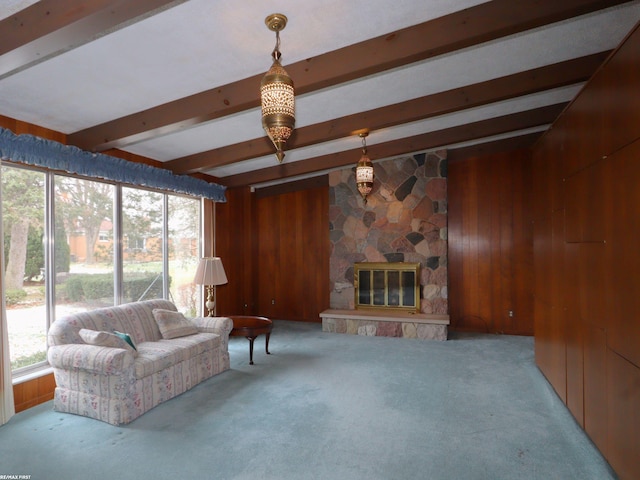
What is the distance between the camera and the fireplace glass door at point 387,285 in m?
5.82

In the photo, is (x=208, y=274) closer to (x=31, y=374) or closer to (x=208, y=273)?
(x=208, y=273)

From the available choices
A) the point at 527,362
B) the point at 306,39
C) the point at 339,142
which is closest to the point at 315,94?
the point at 306,39

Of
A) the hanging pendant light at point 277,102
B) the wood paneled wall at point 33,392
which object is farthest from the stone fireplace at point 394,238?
the hanging pendant light at point 277,102

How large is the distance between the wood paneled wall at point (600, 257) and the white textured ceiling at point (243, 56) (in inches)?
26.6

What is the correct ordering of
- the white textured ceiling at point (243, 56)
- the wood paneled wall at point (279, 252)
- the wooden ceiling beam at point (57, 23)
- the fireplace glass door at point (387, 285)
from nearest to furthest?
the wooden ceiling beam at point (57, 23), the white textured ceiling at point (243, 56), the fireplace glass door at point (387, 285), the wood paneled wall at point (279, 252)

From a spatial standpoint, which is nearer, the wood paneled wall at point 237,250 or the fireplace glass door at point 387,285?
the fireplace glass door at point 387,285

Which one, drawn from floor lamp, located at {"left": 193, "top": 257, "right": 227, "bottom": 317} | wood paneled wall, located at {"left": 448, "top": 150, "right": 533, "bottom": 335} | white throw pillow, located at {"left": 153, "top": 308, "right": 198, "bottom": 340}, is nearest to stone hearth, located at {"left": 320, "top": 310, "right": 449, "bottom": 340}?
wood paneled wall, located at {"left": 448, "top": 150, "right": 533, "bottom": 335}

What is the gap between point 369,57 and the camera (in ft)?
8.89

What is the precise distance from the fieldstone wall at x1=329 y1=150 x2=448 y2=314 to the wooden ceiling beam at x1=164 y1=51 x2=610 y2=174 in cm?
198

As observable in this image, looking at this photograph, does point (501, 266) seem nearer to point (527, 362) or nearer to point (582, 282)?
point (527, 362)

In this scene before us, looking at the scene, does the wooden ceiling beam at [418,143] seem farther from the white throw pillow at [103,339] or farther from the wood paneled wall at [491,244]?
the white throw pillow at [103,339]

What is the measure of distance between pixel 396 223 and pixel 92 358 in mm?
4548

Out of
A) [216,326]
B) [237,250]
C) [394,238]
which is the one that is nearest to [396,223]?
[394,238]

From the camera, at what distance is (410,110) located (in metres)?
3.92
